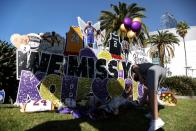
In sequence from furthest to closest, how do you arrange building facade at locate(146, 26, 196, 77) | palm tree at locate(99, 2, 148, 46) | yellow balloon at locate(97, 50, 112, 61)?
building facade at locate(146, 26, 196, 77), palm tree at locate(99, 2, 148, 46), yellow balloon at locate(97, 50, 112, 61)

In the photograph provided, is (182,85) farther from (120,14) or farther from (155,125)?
(155,125)

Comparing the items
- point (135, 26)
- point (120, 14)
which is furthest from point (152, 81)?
point (120, 14)

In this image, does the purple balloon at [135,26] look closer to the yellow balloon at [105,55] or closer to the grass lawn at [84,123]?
the yellow balloon at [105,55]

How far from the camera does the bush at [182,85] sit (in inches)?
950

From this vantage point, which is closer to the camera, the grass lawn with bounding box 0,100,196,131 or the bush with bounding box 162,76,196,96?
the grass lawn with bounding box 0,100,196,131

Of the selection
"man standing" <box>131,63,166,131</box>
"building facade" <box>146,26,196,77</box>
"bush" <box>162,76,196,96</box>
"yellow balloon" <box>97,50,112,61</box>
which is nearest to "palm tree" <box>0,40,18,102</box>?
"yellow balloon" <box>97,50,112,61</box>

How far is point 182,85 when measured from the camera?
24.4 meters

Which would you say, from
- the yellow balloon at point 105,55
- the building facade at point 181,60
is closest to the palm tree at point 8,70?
the yellow balloon at point 105,55

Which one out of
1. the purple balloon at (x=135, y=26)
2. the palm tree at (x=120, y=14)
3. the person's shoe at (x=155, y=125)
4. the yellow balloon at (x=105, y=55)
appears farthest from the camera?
the palm tree at (x=120, y=14)

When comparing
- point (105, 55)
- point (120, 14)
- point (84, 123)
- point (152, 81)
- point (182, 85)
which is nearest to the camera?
point (152, 81)

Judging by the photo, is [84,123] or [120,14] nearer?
[84,123]

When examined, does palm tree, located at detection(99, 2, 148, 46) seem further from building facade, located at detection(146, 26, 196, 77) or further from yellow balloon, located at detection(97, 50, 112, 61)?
building facade, located at detection(146, 26, 196, 77)

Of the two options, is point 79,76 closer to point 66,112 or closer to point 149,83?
point 66,112

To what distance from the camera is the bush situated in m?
24.1
